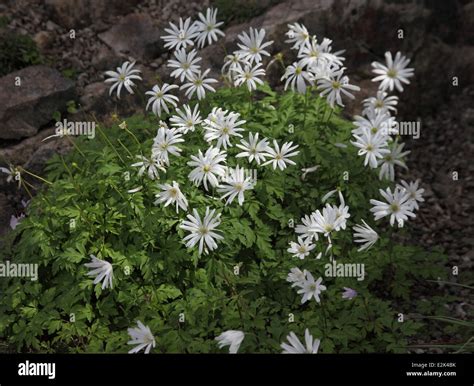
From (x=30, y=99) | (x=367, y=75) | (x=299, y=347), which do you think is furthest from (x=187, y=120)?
(x=367, y=75)


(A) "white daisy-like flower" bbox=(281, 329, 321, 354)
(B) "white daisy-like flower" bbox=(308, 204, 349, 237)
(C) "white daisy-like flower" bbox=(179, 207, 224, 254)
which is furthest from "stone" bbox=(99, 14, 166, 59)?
(A) "white daisy-like flower" bbox=(281, 329, 321, 354)

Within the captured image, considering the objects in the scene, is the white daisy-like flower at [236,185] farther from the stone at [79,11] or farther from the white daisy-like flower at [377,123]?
the stone at [79,11]

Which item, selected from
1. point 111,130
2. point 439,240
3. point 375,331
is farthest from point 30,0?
point 375,331

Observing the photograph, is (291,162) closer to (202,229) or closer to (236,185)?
(236,185)

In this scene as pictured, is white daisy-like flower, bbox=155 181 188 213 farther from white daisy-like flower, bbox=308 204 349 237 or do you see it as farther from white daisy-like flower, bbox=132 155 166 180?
white daisy-like flower, bbox=308 204 349 237

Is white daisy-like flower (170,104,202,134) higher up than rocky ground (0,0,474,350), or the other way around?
rocky ground (0,0,474,350)

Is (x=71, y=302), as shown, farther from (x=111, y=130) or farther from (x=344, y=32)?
(x=344, y=32)
